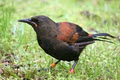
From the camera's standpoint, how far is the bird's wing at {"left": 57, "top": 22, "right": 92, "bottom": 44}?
199 inches

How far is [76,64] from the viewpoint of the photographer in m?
5.56

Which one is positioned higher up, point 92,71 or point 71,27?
point 71,27

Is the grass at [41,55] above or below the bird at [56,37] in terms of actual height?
below

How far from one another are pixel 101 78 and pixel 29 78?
1.17 m

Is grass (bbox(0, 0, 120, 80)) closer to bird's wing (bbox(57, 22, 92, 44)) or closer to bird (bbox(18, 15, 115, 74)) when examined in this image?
bird (bbox(18, 15, 115, 74))

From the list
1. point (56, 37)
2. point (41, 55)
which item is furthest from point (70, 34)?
point (41, 55)

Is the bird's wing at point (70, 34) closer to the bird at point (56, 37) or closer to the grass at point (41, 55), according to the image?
the bird at point (56, 37)

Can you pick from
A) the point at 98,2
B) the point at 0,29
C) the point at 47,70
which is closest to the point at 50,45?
the point at 47,70

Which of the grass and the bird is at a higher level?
the bird

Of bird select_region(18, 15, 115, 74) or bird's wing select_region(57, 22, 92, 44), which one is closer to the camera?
bird select_region(18, 15, 115, 74)

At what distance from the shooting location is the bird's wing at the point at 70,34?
16.6 feet

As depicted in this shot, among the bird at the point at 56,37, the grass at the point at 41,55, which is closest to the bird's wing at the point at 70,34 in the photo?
the bird at the point at 56,37

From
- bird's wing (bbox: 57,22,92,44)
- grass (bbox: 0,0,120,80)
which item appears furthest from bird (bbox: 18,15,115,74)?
grass (bbox: 0,0,120,80)

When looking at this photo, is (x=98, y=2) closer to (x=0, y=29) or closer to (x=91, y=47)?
(x=91, y=47)
